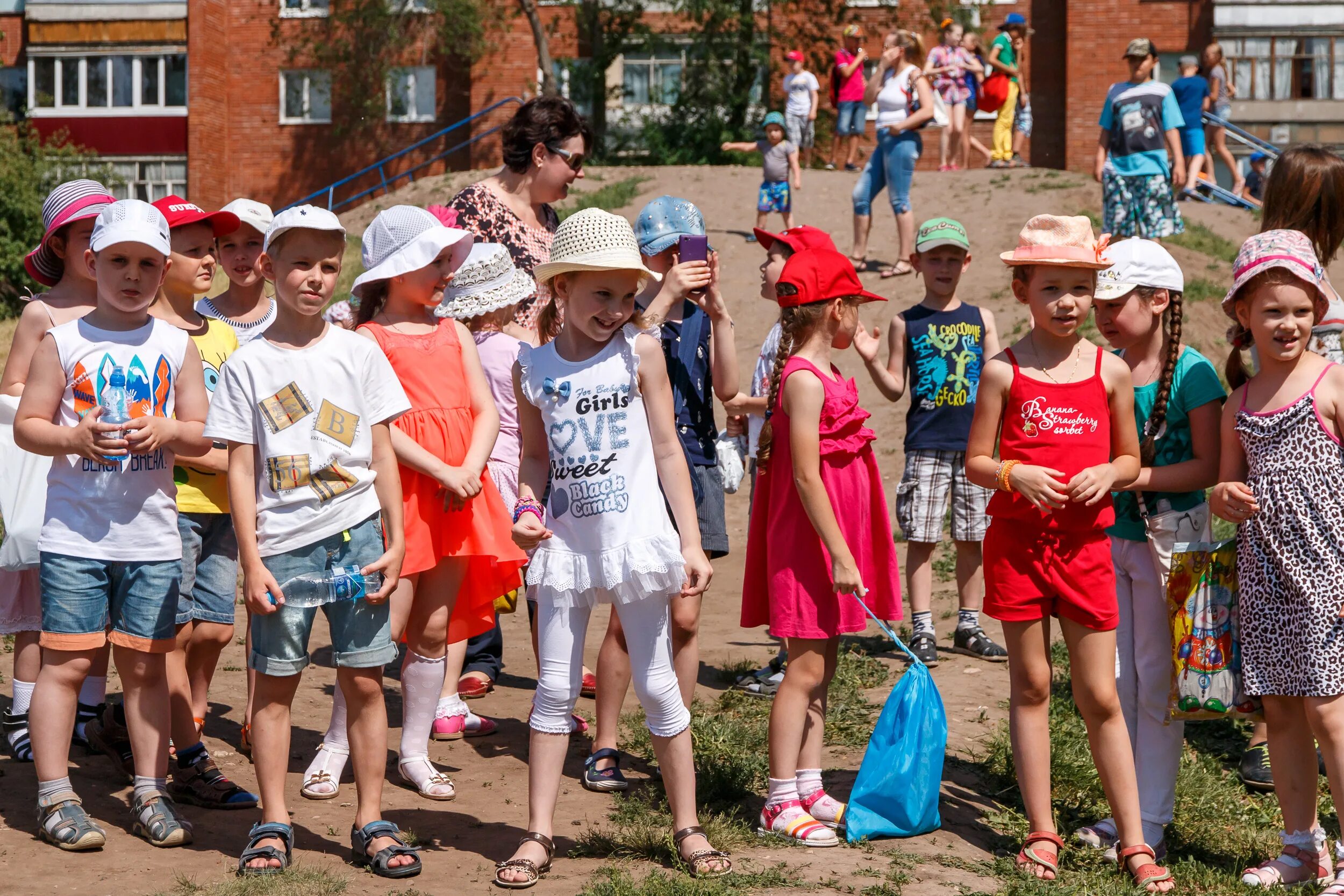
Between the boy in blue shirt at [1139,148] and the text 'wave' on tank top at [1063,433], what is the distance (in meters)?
7.83

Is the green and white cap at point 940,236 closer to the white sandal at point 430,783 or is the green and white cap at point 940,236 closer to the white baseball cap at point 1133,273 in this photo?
the white baseball cap at point 1133,273

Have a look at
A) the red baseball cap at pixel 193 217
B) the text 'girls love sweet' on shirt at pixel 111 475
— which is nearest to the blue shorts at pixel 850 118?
the red baseball cap at pixel 193 217

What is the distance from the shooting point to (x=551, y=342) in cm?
421

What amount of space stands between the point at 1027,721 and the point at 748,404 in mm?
1783

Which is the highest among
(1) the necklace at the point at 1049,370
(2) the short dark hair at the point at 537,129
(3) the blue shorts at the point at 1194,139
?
(3) the blue shorts at the point at 1194,139

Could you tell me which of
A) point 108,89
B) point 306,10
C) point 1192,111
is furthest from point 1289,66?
point 108,89

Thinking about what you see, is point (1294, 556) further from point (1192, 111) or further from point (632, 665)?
point (1192, 111)

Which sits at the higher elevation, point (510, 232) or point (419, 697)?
point (510, 232)

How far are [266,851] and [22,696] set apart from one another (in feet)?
5.76

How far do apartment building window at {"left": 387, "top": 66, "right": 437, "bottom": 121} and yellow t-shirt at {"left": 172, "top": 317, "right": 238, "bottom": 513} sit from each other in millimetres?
31407

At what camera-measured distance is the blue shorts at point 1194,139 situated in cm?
1580

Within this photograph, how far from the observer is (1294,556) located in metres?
4.02

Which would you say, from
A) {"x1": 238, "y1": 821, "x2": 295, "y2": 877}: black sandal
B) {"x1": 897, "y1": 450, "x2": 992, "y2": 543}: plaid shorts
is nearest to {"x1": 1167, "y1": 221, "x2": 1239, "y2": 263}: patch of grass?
{"x1": 897, "y1": 450, "x2": 992, "y2": 543}: plaid shorts

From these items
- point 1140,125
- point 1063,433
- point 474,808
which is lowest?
point 474,808
